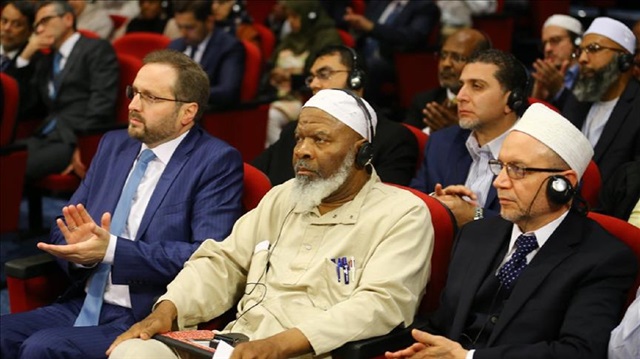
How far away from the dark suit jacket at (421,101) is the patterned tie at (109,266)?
1951 millimetres

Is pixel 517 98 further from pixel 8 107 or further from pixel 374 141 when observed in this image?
pixel 8 107

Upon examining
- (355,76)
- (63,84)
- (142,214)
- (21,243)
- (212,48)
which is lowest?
(21,243)

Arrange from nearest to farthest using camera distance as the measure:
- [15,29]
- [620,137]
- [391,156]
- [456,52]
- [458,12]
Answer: [391,156], [620,137], [456,52], [15,29], [458,12]

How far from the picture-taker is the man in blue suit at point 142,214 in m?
3.42

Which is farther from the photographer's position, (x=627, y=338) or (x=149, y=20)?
(x=149, y=20)

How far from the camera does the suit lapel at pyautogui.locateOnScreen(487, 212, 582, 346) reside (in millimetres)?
2889

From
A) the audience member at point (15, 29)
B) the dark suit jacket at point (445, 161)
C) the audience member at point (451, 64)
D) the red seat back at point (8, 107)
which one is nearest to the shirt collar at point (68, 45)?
the audience member at point (15, 29)

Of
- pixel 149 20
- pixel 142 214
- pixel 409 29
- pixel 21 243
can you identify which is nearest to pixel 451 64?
pixel 142 214

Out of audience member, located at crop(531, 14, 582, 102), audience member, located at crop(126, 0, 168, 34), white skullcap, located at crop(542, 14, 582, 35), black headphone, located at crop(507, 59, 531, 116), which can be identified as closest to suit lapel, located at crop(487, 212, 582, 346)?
black headphone, located at crop(507, 59, 531, 116)

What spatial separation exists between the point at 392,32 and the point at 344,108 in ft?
13.5

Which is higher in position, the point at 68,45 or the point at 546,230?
the point at 546,230

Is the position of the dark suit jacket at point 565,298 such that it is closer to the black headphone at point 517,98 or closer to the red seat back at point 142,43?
the black headphone at point 517,98

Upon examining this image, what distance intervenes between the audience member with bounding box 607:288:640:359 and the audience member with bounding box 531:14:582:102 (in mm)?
2905

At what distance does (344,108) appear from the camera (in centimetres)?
330
